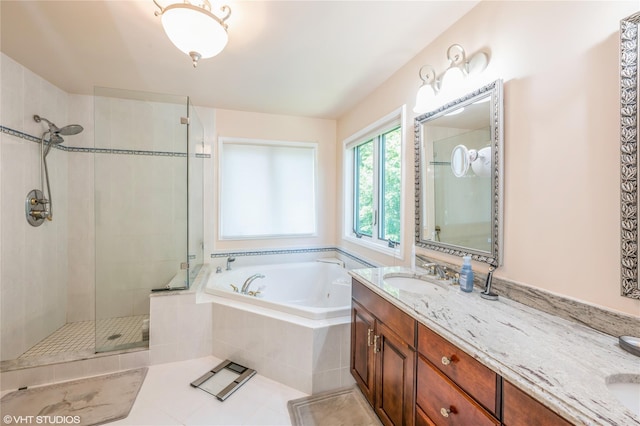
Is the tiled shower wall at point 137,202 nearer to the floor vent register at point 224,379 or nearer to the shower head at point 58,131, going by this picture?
the shower head at point 58,131

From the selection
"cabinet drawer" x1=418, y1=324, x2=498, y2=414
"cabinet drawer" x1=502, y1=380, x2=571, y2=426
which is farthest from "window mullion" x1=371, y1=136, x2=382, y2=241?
"cabinet drawer" x1=502, y1=380, x2=571, y2=426

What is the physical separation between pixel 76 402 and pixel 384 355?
6.43 feet

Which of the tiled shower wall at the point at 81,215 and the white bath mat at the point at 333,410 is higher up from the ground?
the tiled shower wall at the point at 81,215

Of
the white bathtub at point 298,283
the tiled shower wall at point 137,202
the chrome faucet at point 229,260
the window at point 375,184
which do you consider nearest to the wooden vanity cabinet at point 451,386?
the window at point 375,184

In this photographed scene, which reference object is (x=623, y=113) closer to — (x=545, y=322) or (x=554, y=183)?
(x=554, y=183)

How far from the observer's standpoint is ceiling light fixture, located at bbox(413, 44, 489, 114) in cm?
140

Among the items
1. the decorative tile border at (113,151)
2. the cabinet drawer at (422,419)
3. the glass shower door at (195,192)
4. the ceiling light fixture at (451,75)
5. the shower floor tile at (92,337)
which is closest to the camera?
the cabinet drawer at (422,419)

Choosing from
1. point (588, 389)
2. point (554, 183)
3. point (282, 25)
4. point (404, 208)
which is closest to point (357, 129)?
point (404, 208)

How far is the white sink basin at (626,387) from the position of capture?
0.66 meters

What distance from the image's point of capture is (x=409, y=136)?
194 centimetres

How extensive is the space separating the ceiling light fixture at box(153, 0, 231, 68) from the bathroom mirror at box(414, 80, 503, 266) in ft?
4.34

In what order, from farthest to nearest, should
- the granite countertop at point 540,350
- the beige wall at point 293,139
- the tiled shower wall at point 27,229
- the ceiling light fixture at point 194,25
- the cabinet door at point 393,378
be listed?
1. the beige wall at point 293,139
2. the tiled shower wall at point 27,229
3. the ceiling light fixture at point 194,25
4. the cabinet door at point 393,378
5. the granite countertop at point 540,350

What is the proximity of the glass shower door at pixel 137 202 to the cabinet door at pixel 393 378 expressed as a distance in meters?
1.71

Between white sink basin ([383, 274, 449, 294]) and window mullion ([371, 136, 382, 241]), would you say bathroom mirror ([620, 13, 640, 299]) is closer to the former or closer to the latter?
white sink basin ([383, 274, 449, 294])
